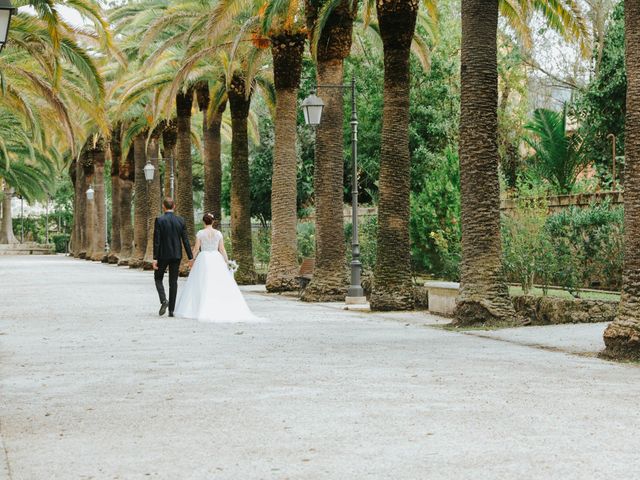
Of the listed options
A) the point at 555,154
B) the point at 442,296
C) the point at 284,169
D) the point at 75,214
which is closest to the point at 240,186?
the point at 284,169

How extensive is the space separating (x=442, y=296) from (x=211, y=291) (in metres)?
3.83

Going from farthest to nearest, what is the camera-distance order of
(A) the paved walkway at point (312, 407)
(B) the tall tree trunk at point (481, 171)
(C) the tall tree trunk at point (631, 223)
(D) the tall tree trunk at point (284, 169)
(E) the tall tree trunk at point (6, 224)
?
(E) the tall tree trunk at point (6, 224)
(D) the tall tree trunk at point (284, 169)
(B) the tall tree trunk at point (481, 171)
(C) the tall tree trunk at point (631, 223)
(A) the paved walkway at point (312, 407)

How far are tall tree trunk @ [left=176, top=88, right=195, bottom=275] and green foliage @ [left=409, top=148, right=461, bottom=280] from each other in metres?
15.5

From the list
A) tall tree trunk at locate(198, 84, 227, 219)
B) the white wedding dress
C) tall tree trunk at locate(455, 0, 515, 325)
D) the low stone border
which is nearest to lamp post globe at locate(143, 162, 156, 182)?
tall tree trunk at locate(198, 84, 227, 219)

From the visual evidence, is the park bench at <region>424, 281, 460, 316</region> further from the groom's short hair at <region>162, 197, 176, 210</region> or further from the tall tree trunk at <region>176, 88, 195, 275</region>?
the tall tree trunk at <region>176, 88, 195, 275</region>

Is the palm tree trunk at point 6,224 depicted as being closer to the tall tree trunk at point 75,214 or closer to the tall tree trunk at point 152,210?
the tall tree trunk at point 75,214

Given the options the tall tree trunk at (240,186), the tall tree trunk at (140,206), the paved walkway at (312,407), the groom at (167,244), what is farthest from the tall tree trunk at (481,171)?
the tall tree trunk at (140,206)

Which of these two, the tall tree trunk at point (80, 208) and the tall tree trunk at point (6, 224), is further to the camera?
the tall tree trunk at point (6, 224)

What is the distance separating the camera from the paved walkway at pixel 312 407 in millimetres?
5922

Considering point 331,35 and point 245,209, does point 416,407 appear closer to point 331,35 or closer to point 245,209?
point 331,35

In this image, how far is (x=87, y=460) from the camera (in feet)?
20.1

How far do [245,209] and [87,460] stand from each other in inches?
921

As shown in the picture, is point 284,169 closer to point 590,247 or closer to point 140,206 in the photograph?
point 590,247

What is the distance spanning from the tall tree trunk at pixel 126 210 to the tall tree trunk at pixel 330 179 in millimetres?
29234
